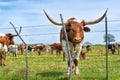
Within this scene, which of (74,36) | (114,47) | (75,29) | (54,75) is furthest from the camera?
(114,47)

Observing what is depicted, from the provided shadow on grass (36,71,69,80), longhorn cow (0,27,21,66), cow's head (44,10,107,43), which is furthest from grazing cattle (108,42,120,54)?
shadow on grass (36,71,69,80)

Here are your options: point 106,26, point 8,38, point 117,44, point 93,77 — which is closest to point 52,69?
point 93,77

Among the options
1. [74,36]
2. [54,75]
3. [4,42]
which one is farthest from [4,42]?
[54,75]

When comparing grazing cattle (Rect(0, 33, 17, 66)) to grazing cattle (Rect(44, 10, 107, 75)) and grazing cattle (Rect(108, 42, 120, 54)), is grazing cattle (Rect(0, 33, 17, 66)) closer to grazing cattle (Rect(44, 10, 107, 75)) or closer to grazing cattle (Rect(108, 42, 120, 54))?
grazing cattle (Rect(44, 10, 107, 75))

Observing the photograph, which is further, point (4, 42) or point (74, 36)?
point (4, 42)

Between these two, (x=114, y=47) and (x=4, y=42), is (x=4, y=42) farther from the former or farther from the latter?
(x=114, y=47)

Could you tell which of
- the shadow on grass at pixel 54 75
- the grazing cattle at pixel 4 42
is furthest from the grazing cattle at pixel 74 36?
the grazing cattle at pixel 4 42

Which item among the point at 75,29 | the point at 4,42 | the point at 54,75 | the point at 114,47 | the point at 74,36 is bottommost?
the point at 114,47

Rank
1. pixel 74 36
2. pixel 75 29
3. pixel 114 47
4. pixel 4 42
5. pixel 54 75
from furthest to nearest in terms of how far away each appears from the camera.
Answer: pixel 114 47, pixel 4 42, pixel 75 29, pixel 74 36, pixel 54 75

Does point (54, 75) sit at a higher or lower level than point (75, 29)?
lower

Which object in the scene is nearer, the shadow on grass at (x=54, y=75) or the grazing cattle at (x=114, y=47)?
the shadow on grass at (x=54, y=75)

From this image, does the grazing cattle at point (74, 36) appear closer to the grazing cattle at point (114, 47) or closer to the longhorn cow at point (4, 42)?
the longhorn cow at point (4, 42)

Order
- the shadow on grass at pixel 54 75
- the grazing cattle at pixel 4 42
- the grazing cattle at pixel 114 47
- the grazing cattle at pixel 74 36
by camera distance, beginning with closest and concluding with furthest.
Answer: the shadow on grass at pixel 54 75, the grazing cattle at pixel 74 36, the grazing cattle at pixel 4 42, the grazing cattle at pixel 114 47

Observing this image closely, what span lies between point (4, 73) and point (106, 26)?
507 cm
